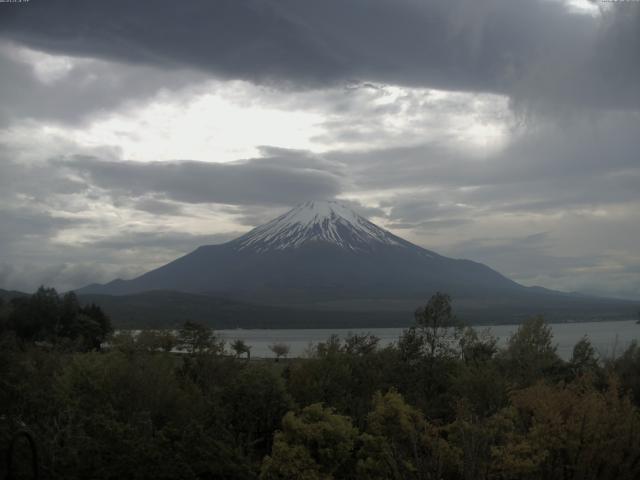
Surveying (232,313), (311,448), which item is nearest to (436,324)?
(311,448)

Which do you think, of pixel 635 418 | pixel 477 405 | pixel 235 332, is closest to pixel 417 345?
pixel 477 405

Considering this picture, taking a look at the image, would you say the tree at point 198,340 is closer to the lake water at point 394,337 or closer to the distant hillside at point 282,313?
the lake water at point 394,337

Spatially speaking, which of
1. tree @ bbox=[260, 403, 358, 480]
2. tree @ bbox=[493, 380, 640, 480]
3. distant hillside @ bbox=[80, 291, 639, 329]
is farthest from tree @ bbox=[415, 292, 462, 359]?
distant hillside @ bbox=[80, 291, 639, 329]

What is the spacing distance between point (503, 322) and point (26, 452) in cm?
14631

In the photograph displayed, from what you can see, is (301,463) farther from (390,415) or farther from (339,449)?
(390,415)

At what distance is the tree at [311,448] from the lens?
543 inches

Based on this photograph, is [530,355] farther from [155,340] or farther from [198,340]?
[155,340]

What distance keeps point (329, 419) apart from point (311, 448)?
2.12ft

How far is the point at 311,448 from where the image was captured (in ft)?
47.4

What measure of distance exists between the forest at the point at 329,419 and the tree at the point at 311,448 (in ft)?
0.09

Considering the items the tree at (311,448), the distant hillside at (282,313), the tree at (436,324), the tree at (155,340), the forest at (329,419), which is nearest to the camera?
the forest at (329,419)

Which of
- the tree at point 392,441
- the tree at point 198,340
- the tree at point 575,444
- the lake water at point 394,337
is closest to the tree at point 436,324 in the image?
the tree at point 392,441

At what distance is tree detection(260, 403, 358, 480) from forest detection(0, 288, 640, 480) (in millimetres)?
29

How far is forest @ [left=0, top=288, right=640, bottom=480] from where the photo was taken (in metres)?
12.2
